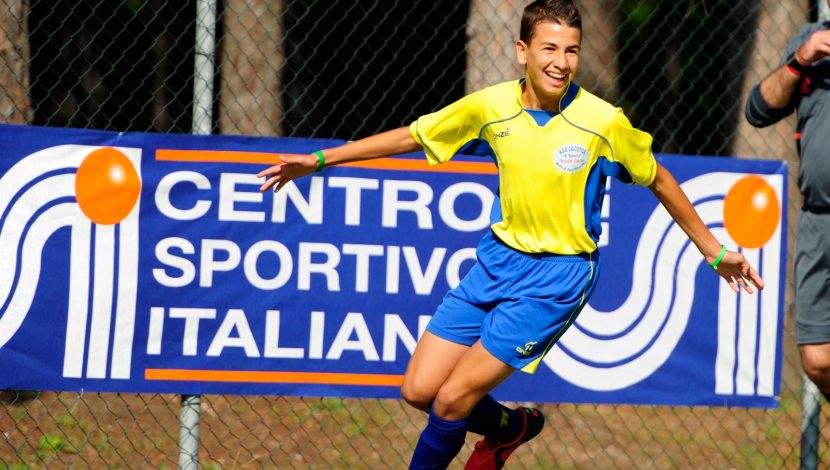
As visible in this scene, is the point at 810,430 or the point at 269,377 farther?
the point at 810,430

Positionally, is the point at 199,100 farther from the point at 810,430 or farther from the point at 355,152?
the point at 810,430

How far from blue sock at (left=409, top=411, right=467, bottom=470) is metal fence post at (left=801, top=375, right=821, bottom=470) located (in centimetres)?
217

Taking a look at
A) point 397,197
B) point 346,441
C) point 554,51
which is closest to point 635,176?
point 554,51

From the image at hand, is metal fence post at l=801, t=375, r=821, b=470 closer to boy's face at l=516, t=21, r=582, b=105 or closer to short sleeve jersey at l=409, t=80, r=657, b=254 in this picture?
short sleeve jersey at l=409, t=80, r=657, b=254

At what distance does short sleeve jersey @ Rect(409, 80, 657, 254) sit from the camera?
4398 millimetres

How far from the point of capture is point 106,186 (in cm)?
535

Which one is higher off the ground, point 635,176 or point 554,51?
point 554,51

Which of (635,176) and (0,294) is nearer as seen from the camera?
(635,176)

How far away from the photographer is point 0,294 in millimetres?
5309

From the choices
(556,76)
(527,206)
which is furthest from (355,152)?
(556,76)

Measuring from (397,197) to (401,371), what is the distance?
83 cm

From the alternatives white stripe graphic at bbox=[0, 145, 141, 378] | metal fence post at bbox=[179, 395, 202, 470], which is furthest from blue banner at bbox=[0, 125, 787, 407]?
metal fence post at bbox=[179, 395, 202, 470]

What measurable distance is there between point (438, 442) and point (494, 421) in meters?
0.29

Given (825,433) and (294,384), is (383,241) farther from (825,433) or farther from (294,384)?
(825,433)
